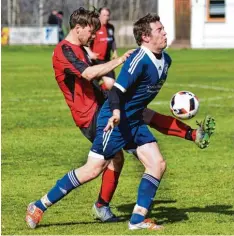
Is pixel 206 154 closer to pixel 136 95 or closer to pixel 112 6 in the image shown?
pixel 136 95

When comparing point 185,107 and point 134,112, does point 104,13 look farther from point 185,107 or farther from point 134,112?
point 134,112

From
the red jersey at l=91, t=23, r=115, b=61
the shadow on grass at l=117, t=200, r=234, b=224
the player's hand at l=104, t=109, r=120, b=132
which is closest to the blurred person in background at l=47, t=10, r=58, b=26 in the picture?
the red jersey at l=91, t=23, r=115, b=61

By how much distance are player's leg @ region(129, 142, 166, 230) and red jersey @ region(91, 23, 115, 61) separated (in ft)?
42.5

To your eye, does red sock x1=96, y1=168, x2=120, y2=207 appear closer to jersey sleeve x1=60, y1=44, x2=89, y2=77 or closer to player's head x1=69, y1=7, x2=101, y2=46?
Result: jersey sleeve x1=60, y1=44, x2=89, y2=77

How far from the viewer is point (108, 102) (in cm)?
810

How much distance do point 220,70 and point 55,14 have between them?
25.7 metres

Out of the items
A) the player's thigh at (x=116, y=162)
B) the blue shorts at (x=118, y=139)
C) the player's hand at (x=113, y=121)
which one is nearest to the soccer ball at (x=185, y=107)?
the player's thigh at (x=116, y=162)

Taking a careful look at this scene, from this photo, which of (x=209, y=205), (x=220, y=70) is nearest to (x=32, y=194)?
(x=209, y=205)

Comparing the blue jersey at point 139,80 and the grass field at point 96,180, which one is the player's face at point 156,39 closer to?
the blue jersey at point 139,80

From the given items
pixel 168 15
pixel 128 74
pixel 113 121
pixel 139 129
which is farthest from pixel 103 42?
pixel 168 15

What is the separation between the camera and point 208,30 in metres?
55.1

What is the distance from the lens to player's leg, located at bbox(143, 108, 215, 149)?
852 cm

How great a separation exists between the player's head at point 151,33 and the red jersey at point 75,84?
2.16 feet

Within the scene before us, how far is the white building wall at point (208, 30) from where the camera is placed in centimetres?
5456
